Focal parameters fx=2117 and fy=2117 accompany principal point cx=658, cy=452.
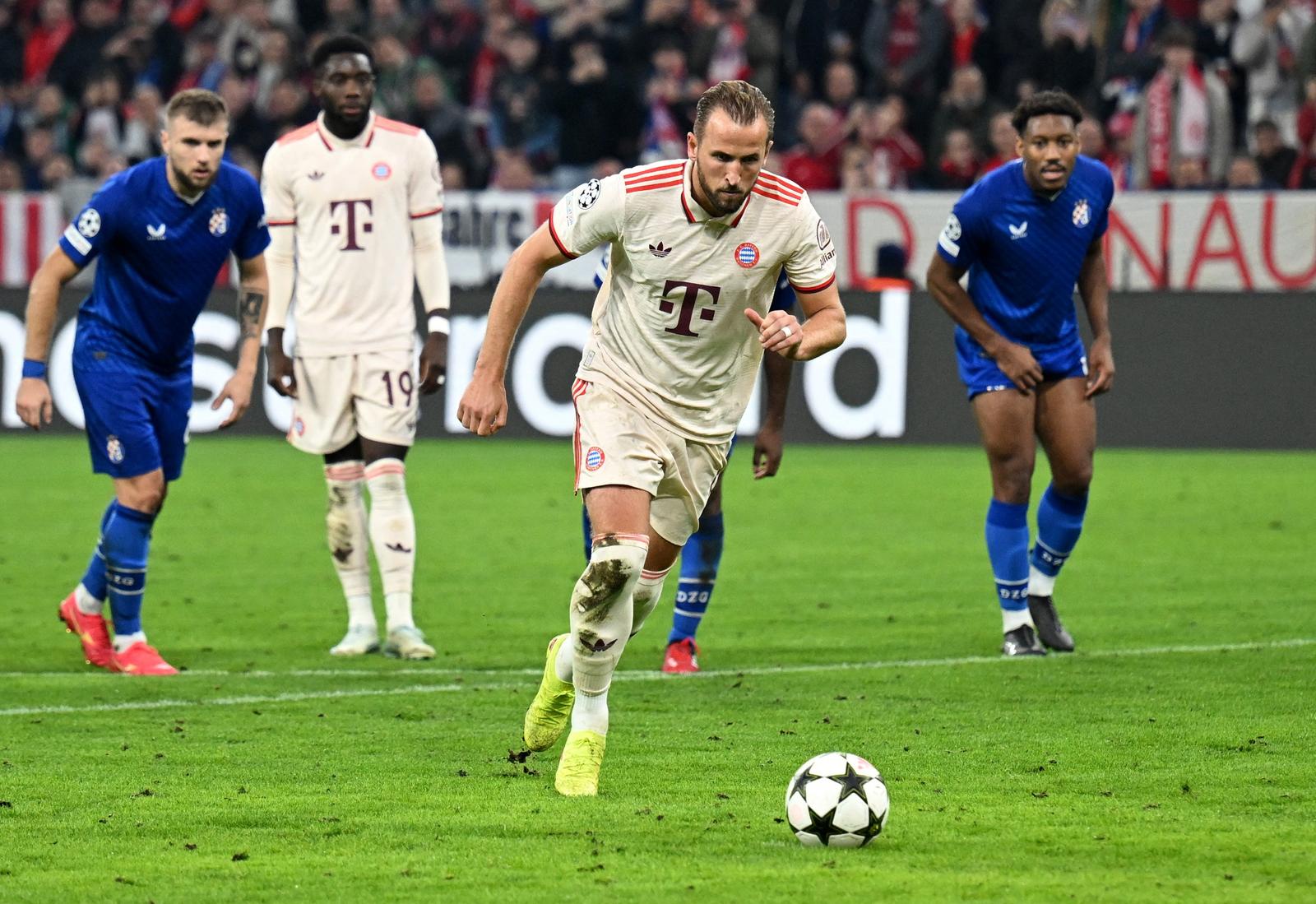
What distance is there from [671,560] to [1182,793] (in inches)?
66.1

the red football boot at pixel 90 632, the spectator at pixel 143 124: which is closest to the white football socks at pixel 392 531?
the red football boot at pixel 90 632

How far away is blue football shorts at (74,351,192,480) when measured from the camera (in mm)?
8297

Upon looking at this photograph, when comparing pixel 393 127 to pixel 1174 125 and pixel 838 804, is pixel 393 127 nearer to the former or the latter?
pixel 838 804

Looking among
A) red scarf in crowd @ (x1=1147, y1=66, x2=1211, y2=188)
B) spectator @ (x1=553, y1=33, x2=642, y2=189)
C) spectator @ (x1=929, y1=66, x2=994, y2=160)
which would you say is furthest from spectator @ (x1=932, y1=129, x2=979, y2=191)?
spectator @ (x1=553, y1=33, x2=642, y2=189)

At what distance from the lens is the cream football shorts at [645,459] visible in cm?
608

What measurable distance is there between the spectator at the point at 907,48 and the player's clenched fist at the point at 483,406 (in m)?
14.3

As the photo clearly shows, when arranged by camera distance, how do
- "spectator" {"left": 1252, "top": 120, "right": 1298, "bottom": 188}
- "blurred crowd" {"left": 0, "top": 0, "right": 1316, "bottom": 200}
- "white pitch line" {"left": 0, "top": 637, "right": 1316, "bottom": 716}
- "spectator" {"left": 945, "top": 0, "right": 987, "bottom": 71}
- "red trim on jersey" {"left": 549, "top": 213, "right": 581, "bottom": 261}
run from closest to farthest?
1. "red trim on jersey" {"left": 549, "top": 213, "right": 581, "bottom": 261}
2. "white pitch line" {"left": 0, "top": 637, "right": 1316, "bottom": 716}
3. "spectator" {"left": 1252, "top": 120, "right": 1298, "bottom": 188}
4. "blurred crowd" {"left": 0, "top": 0, "right": 1316, "bottom": 200}
5. "spectator" {"left": 945, "top": 0, "right": 987, "bottom": 71}

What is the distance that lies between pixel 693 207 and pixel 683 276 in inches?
8.1

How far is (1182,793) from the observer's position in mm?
5820

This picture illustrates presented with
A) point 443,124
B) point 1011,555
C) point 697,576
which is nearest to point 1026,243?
point 1011,555

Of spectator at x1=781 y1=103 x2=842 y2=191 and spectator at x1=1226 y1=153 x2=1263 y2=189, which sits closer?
spectator at x1=1226 y1=153 x2=1263 y2=189

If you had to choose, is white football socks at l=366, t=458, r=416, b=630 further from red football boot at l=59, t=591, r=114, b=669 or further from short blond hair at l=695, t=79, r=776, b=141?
short blond hair at l=695, t=79, r=776, b=141

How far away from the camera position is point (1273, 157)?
17.9 meters

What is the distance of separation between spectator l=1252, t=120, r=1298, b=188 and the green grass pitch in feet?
17.6
